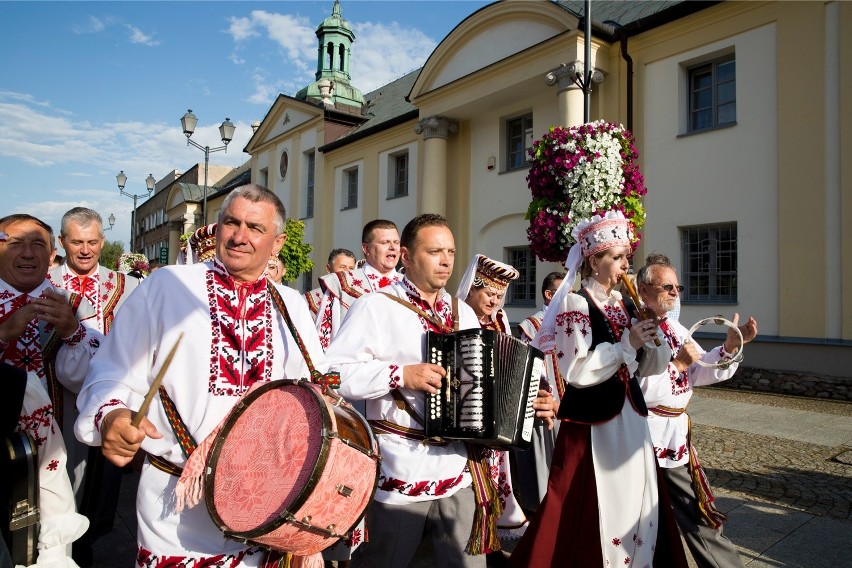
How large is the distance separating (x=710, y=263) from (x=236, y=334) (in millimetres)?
11806

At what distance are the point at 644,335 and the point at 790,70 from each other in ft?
34.6

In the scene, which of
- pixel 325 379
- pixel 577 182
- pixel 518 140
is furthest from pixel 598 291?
pixel 518 140

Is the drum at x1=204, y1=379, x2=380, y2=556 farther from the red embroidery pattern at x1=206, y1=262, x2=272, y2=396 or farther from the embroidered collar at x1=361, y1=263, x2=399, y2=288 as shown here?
the embroidered collar at x1=361, y1=263, x2=399, y2=288

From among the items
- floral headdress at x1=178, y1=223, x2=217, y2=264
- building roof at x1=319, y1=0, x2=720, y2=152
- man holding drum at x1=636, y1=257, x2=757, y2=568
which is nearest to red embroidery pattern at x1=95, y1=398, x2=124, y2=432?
man holding drum at x1=636, y1=257, x2=757, y2=568

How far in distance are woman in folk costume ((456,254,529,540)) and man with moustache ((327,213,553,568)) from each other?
748mm

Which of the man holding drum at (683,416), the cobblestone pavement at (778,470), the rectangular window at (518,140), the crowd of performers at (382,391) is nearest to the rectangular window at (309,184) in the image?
the rectangular window at (518,140)

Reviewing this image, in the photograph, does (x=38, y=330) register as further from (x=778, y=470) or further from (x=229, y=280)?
(x=778, y=470)

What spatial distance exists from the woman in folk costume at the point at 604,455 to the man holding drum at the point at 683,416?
368 mm

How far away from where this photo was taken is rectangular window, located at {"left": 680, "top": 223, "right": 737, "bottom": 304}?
12.0 meters

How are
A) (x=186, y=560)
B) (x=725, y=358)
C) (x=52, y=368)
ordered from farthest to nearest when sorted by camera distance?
1. (x=725, y=358)
2. (x=52, y=368)
3. (x=186, y=560)

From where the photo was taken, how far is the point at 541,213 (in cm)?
841

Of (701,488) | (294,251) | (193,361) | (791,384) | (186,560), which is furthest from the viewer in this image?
(294,251)

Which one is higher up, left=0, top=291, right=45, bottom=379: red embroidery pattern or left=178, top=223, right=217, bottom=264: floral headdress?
left=178, top=223, right=217, bottom=264: floral headdress

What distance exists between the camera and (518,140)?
666 inches
